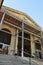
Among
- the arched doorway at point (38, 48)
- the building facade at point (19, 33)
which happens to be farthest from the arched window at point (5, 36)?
the arched doorway at point (38, 48)

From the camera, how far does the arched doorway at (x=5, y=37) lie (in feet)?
61.6

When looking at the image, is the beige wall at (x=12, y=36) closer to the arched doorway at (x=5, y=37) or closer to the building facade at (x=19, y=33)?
the building facade at (x=19, y=33)

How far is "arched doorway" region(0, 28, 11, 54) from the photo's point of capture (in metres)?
18.8

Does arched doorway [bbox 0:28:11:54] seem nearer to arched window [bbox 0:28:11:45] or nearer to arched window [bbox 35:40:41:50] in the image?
arched window [bbox 0:28:11:45]

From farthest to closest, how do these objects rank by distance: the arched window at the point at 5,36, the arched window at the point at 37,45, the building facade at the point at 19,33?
the arched window at the point at 37,45, the arched window at the point at 5,36, the building facade at the point at 19,33

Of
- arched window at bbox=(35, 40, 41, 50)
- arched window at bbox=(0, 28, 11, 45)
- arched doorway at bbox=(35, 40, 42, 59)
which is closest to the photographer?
arched window at bbox=(0, 28, 11, 45)

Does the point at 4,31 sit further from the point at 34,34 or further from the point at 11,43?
the point at 34,34

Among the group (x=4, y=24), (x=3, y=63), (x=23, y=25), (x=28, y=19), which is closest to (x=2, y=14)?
(x=4, y=24)

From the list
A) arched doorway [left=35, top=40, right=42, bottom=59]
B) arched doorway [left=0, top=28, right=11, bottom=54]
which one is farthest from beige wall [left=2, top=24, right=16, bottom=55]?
arched doorway [left=35, top=40, right=42, bottom=59]

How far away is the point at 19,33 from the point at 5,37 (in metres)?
2.21

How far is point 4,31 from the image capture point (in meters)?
18.9

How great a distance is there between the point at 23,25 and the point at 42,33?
413 centimetres

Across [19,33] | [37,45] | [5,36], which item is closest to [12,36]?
[5,36]

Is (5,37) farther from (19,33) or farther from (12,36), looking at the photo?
(19,33)
